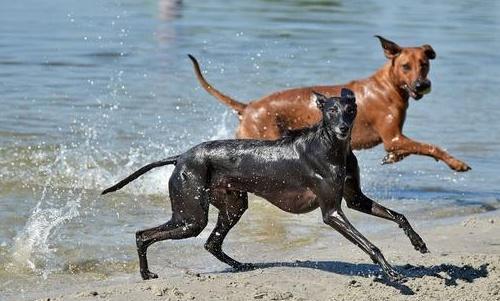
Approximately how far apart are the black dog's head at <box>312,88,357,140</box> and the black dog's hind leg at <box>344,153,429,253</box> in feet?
0.90

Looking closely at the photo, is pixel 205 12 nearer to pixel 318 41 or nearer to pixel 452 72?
pixel 318 41

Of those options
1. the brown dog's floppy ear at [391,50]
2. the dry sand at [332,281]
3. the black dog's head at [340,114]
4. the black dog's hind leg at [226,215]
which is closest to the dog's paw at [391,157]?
the brown dog's floppy ear at [391,50]

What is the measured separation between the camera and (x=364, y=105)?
10.5 metres

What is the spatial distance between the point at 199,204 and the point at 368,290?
3.94 feet

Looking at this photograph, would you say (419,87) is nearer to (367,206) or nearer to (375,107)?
(375,107)

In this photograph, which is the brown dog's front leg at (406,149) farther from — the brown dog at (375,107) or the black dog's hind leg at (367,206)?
the black dog's hind leg at (367,206)

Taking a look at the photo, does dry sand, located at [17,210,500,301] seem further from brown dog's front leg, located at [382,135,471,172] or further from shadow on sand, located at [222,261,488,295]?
brown dog's front leg, located at [382,135,471,172]

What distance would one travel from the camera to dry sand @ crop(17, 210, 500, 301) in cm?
658

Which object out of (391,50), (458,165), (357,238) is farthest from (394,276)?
(391,50)

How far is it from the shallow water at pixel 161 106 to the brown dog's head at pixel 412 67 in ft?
3.28

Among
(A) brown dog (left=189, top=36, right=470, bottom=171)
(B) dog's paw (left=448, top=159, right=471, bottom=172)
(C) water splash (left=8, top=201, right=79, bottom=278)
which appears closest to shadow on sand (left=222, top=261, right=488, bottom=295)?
(C) water splash (left=8, top=201, right=79, bottom=278)

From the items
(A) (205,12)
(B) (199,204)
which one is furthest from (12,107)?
(A) (205,12)

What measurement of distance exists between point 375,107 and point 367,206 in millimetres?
3457

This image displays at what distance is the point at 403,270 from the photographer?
716 cm
